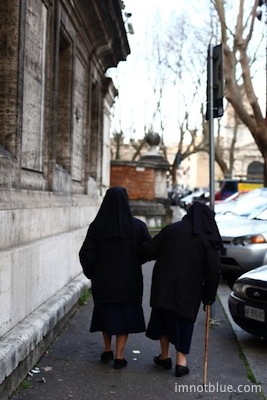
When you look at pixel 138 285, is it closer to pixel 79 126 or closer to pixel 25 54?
pixel 25 54

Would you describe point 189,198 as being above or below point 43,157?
below

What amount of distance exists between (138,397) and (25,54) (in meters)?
3.66

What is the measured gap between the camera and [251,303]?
20.5 ft

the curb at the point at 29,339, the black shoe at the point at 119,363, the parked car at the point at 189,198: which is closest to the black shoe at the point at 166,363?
the black shoe at the point at 119,363

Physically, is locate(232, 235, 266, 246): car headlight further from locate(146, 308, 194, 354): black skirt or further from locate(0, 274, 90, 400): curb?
locate(146, 308, 194, 354): black skirt

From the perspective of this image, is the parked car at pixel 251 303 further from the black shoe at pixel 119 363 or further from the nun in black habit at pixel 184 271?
the black shoe at pixel 119 363

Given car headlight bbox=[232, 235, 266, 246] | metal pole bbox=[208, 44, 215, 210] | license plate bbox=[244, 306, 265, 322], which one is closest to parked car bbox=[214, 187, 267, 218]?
car headlight bbox=[232, 235, 266, 246]

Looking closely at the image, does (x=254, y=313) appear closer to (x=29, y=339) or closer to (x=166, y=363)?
(x=166, y=363)

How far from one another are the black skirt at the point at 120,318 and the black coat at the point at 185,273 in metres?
0.32

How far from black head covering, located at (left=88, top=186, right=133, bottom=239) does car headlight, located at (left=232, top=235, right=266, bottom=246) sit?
205 inches

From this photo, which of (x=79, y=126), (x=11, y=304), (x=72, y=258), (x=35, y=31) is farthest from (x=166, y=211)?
(x=11, y=304)

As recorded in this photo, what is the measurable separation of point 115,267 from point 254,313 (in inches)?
68.0

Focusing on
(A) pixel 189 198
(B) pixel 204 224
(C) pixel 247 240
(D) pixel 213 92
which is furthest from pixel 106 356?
(A) pixel 189 198

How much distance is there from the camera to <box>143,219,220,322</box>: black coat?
5129 millimetres
